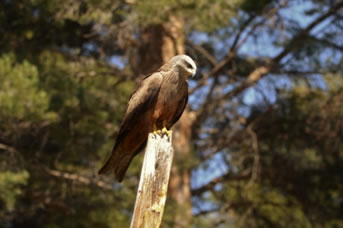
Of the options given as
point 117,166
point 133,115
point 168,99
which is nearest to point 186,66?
point 168,99

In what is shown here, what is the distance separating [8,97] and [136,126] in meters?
2.89

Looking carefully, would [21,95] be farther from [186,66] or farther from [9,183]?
[186,66]

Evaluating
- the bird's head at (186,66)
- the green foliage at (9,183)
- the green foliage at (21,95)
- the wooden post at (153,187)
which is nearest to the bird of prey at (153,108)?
the bird's head at (186,66)

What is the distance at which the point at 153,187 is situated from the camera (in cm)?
338

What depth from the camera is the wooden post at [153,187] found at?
3.30 meters

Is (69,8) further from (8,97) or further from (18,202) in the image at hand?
(18,202)

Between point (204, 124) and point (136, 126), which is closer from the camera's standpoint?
point (136, 126)

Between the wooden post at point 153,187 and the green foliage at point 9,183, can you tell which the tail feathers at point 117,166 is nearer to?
the wooden post at point 153,187

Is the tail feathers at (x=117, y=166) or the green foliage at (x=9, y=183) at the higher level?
the green foliage at (x=9, y=183)

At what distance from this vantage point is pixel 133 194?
26.5 feet

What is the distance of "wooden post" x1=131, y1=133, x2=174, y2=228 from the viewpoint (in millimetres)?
3297

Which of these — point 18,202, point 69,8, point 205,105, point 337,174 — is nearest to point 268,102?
point 205,105

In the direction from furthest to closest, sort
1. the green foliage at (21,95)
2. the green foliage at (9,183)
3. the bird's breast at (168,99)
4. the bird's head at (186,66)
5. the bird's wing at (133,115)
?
the green foliage at (9,183) → the green foliage at (21,95) → the bird's wing at (133,115) → the bird's breast at (168,99) → the bird's head at (186,66)

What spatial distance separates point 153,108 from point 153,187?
3.13 ft
